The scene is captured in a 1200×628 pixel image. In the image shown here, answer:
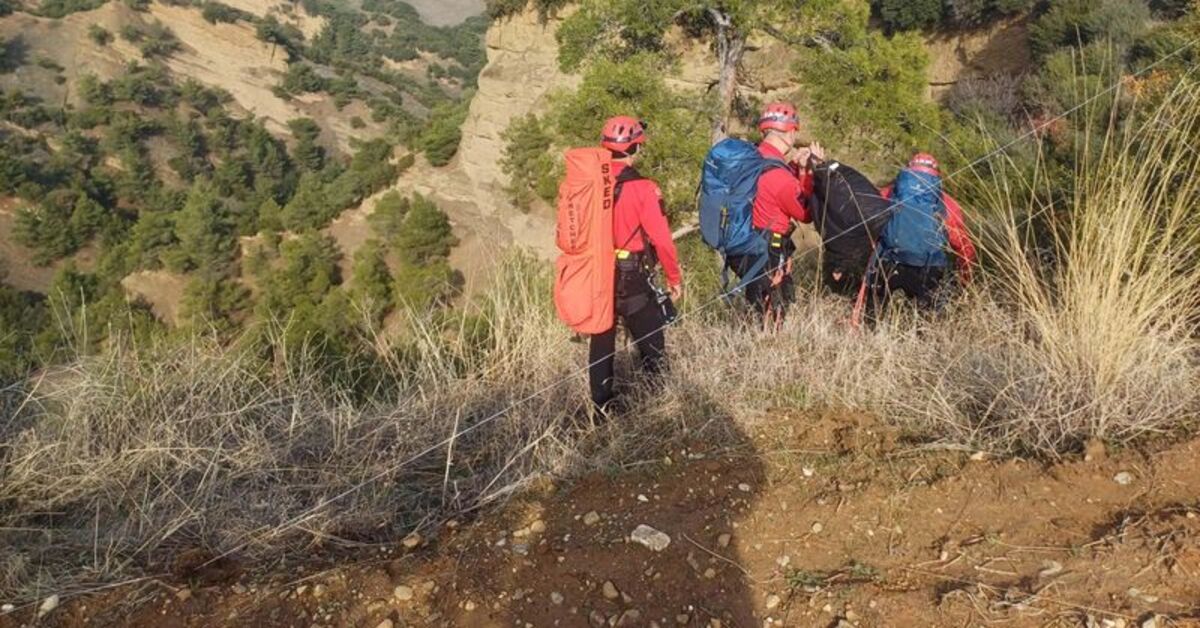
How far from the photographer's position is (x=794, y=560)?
218 cm

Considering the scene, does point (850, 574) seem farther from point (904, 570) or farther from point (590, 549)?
point (590, 549)

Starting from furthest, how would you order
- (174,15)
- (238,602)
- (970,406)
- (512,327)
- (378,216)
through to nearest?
(174,15) < (378,216) < (512,327) < (970,406) < (238,602)

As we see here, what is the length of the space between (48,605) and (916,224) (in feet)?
13.7

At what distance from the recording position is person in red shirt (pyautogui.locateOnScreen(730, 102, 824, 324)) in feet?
14.2

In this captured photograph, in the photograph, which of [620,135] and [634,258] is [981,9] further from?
[634,258]

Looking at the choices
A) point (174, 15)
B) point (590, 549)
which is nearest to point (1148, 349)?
point (590, 549)

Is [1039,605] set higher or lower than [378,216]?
higher

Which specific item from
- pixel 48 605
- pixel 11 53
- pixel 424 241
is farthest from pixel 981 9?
pixel 11 53

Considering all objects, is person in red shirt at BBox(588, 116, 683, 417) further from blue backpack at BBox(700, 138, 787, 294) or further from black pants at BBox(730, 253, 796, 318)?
black pants at BBox(730, 253, 796, 318)

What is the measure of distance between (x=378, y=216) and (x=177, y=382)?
25741 mm

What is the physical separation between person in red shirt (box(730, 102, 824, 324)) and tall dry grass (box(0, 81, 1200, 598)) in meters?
0.57

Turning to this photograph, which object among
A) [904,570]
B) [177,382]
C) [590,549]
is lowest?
[177,382]

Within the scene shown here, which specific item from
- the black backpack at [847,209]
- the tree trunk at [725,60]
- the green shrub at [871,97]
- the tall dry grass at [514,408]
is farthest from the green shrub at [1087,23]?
the tall dry grass at [514,408]

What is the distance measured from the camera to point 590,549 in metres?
2.33
